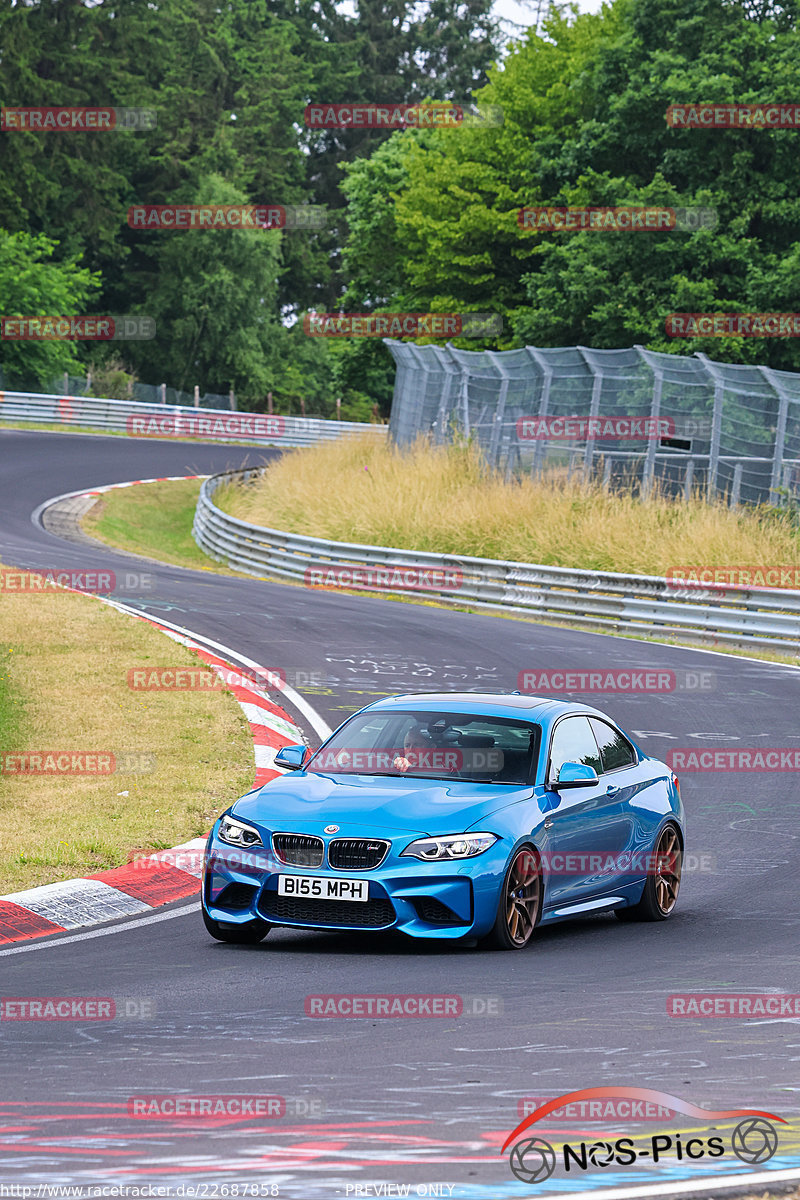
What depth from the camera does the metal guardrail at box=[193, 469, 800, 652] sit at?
80.6 feet

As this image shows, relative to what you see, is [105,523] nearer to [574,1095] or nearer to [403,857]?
[403,857]

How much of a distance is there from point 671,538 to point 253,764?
51.6ft

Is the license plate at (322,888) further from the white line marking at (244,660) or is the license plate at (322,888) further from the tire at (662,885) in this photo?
the white line marking at (244,660)

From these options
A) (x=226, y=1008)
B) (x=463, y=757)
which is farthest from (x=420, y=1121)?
(x=463, y=757)

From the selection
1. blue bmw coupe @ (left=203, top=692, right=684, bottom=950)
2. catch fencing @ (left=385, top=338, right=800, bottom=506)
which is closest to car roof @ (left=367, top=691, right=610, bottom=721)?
blue bmw coupe @ (left=203, top=692, right=684, bottom=950)

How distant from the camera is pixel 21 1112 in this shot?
17.7 ft

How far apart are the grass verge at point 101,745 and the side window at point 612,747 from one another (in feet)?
10.1

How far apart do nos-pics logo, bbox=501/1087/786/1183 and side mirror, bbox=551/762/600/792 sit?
154 inches

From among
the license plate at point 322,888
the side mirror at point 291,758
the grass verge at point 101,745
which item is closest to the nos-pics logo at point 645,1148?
the license plate at point 322,888

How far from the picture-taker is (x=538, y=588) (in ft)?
91.8

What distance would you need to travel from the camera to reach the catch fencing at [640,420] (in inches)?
→ 1143

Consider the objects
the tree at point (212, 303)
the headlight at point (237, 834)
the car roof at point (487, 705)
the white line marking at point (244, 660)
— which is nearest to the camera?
the headlight at point (237, 834)

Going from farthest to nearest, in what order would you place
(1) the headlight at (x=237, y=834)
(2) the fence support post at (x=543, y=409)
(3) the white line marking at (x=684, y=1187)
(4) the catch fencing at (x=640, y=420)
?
(2) the fence support post at (x=543, y=409)
(4) the catch fencing at (x=640, y=420)
(1) the headlight at (x=237, y=834)
(3) the white line marking at (x=684, y=1187)

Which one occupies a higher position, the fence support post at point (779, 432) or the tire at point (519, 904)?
the fence support post at point (779, 432)
